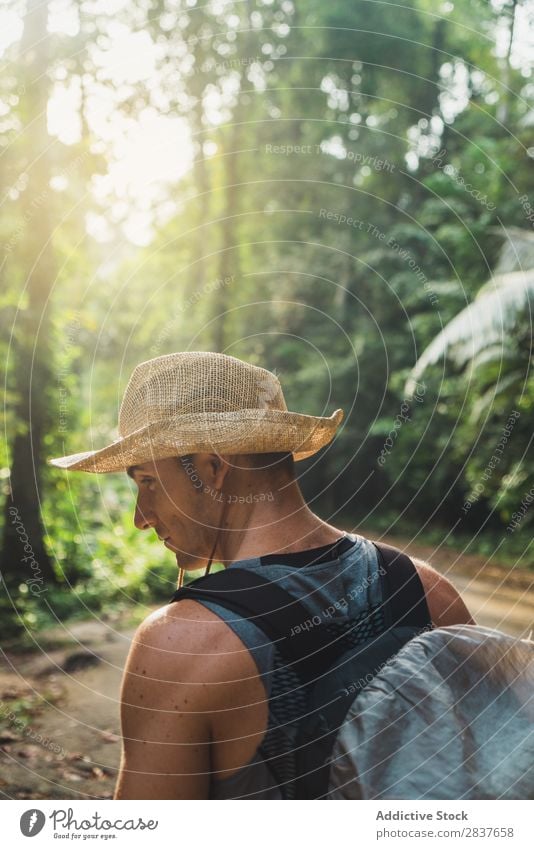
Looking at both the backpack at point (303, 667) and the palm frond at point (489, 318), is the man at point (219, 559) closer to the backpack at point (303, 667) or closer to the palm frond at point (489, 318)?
the backpack at point (303, 667)

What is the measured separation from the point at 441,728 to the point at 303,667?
251mm

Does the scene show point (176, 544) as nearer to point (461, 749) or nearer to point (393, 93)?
point (461, 749)

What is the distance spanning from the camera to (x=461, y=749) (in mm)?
1319

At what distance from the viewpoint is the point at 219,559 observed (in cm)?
159

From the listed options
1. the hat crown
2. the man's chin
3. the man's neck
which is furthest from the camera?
the man's chin

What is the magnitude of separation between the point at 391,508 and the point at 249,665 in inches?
670

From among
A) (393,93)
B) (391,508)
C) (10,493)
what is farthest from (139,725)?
(391,508)

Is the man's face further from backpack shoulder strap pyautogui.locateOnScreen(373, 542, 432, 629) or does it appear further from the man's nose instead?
backpack shoulder strap pyautogui.locateOnScreen(373, 542, 432, 629)

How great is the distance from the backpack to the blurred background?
1097mm

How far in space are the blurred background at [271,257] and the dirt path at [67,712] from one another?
12.7 inches

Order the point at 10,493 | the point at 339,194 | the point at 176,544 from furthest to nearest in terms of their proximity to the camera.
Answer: the point at 339,194, the point at 10,493, the point at 176,544


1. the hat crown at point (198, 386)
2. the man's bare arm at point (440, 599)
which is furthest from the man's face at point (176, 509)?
the man's bare arm at point (440, 599)

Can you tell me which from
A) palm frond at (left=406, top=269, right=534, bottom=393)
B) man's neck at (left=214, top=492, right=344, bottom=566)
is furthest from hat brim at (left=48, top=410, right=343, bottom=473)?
palm frond at (left=406, top=269, right=534, bottom=393)

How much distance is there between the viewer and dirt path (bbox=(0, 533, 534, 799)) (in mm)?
3744
